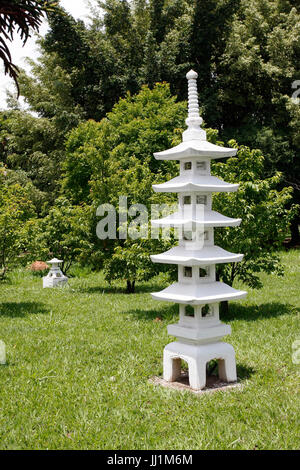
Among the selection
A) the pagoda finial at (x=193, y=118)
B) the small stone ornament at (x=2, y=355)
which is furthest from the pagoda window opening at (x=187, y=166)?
the small stone ornament at (x=2, y=355)

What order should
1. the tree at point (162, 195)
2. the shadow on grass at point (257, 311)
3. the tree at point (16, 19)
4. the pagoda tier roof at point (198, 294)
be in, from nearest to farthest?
the tree at point (16, 19) → the pagoda tier roof at point (198, 294) → the shadow on grass at point (257, 311) → the tree at point (162, 195)

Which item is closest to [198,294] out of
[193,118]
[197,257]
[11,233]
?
[197,257]

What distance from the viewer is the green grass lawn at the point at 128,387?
222 inches

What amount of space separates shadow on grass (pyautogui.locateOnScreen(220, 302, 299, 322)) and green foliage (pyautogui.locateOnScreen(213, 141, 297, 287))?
79 centimetres

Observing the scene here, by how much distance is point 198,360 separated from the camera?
729 centimetres

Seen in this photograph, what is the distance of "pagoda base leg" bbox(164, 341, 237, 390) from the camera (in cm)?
728

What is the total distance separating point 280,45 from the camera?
27.6m

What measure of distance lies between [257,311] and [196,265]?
19.9 feet

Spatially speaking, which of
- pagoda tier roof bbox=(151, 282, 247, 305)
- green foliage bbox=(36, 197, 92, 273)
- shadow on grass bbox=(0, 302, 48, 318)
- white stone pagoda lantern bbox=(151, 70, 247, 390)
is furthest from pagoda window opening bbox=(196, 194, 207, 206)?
green foliage bbox=(36, 197, 92, 273)

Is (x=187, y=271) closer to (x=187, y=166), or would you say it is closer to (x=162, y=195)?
(x=187, y=166)

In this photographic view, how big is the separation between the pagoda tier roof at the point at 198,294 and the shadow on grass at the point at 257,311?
14.7 feet

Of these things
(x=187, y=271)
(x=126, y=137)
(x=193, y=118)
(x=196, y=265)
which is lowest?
(x=187, y=271)

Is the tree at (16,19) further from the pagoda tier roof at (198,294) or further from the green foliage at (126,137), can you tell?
the green foliage at (126,137)
